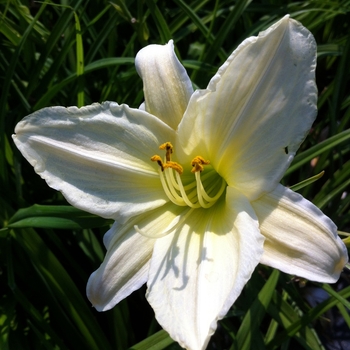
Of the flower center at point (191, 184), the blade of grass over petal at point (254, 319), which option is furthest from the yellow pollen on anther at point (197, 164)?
the blade of grass over petal at point (254, 319)

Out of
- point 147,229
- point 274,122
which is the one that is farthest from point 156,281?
point 274,122

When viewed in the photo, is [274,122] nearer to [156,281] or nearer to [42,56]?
[156,281]

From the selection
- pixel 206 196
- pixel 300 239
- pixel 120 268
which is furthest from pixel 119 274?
pixel 300 239

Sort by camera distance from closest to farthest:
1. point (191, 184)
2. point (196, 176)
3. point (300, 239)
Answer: point (300, 239) < point (196, 176) < point (191, 184)

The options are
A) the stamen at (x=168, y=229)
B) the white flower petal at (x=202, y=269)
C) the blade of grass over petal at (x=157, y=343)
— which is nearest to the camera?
the white flower petal at (x=202, y=269)

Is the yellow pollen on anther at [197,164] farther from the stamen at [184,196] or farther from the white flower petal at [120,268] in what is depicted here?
the white flower petal at [120,268]

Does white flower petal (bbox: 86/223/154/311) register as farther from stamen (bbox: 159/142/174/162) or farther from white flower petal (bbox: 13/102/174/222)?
stamen (bbox: 159/142/174/162)

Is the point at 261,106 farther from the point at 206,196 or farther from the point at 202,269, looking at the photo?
the point at 202,269
